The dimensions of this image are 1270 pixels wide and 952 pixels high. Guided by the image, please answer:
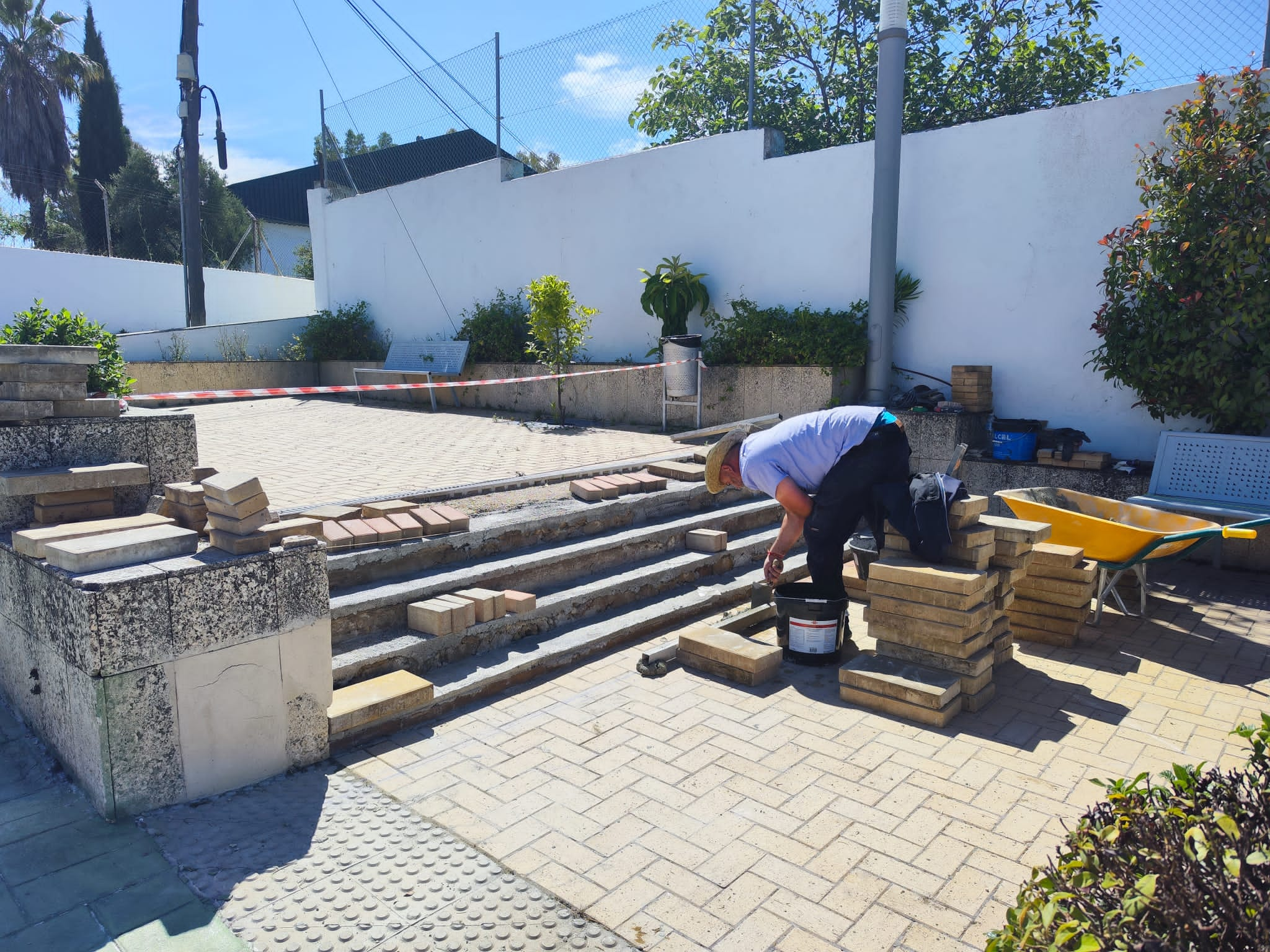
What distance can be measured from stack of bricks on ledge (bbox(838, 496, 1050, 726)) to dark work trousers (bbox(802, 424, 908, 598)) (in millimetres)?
273

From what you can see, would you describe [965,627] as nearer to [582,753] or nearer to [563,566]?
[582,753]

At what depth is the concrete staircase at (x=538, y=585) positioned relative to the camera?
4219mm

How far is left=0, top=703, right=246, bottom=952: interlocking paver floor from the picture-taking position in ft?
8.03

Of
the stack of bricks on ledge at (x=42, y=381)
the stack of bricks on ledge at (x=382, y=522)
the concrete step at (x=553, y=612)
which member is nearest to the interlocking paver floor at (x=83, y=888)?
the concrete step at (x=553, y=612)

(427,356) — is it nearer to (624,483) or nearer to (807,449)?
(624,483)

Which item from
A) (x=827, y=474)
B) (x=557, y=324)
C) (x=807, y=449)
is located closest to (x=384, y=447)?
(x=557, y=324)

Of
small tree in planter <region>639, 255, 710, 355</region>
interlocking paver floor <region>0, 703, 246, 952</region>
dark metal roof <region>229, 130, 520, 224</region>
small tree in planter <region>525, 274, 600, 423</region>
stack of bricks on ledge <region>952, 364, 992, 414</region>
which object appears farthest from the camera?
dark metal roof <region>229, 130, 520, 224</region>

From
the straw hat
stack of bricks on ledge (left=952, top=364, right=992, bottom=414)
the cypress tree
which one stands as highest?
the cypress tree

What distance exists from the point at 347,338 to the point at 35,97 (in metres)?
20.9

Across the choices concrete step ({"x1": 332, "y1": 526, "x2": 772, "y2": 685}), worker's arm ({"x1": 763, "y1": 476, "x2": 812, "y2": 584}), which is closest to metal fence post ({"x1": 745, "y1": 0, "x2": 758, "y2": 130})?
concrete step ({"x1": 332, "y1": 526, "x2": 772, "y2": 685})

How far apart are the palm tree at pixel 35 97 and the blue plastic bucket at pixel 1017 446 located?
3251cm

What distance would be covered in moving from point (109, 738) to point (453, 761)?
135cm

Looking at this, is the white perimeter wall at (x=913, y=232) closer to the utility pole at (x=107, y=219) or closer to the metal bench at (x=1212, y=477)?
the metal bench at (x=1212, y=477)

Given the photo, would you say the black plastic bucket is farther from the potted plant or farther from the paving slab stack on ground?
the potted plant
